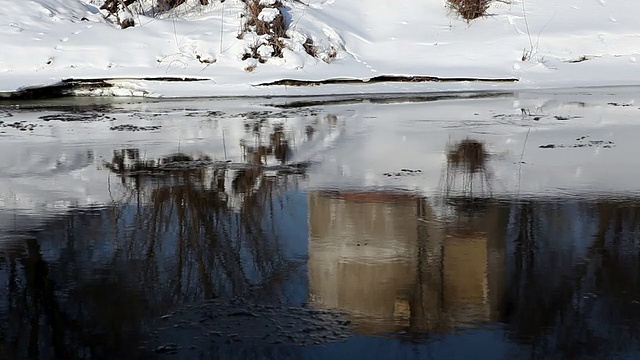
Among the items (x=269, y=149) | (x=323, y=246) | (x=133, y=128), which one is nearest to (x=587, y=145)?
(x=269, y=149)

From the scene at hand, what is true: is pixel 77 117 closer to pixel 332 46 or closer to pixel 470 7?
pixel 332 46

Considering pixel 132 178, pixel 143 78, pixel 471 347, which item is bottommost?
pixel 471 347

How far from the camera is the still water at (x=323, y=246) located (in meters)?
3.77

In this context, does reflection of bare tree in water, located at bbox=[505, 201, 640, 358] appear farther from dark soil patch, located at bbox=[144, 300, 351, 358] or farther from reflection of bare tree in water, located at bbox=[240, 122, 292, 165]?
reflection of bare tree in water, located at bbox=[240, 122, 292, 165]

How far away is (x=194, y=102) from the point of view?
15.2 m

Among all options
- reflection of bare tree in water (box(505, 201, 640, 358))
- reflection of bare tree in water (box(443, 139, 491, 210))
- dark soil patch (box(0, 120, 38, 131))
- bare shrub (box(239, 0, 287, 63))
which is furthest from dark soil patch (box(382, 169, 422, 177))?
bare shrub (box(239, 0, 287, 63))

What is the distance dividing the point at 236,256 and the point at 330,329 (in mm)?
1344

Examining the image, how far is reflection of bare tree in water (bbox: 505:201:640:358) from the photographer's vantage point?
3697mm

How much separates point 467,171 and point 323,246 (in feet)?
9.37

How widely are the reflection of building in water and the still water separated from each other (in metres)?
0.02

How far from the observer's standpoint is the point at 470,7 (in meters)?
23.1

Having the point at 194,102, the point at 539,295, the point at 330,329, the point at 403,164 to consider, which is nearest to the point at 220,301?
the point at 330,329

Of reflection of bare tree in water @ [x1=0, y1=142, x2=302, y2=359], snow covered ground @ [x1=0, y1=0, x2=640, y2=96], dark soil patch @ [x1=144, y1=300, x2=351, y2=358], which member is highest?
snow covered ground @ [x1=0, y1=0, x2=640, y2=96]

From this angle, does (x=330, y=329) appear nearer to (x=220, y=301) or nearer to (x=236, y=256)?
(x=220, y=301)
